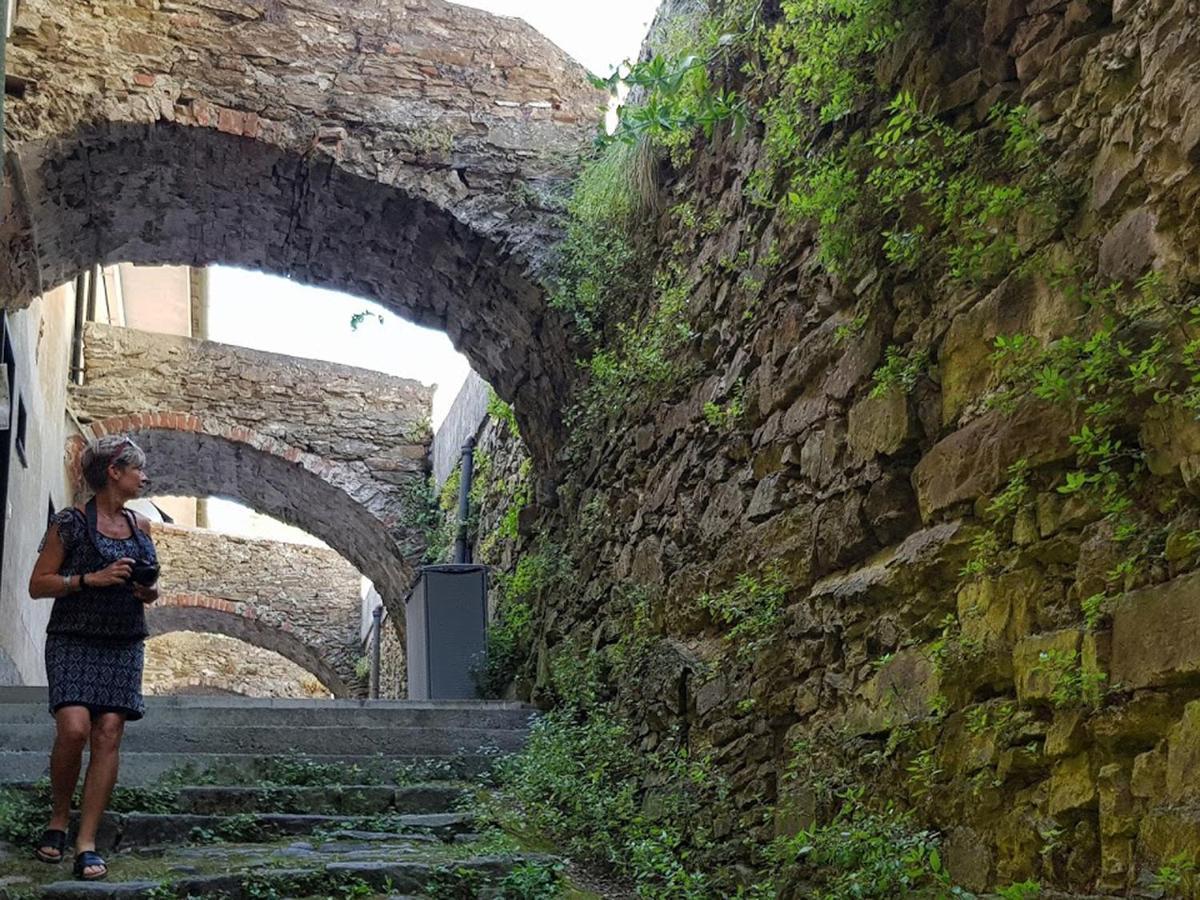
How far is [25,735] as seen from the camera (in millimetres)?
4750

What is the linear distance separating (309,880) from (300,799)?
0.90 m

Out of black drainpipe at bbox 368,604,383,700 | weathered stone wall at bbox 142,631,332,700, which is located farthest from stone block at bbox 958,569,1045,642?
weathered stone wall at bbox 142,631,332,700

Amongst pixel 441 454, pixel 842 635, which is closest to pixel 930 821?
pixel 842 635

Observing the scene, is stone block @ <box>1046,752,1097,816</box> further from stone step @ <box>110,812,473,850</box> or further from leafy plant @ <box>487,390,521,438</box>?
leafy plant @ <box>487,390,521,438</box>

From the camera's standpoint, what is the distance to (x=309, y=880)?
3.52 m

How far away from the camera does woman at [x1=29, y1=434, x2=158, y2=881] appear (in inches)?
138

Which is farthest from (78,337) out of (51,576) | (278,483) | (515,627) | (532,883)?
(532,883)

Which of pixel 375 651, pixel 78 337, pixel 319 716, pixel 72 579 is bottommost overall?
pixel 319 716

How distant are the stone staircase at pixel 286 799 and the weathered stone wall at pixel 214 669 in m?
11.7

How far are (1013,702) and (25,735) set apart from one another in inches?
150

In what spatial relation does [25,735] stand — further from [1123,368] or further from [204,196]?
[1123,368]

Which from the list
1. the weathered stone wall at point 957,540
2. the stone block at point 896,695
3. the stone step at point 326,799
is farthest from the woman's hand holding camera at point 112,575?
the stone block at point 896,695

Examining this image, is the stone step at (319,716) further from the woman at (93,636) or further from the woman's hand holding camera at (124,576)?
the woman's hand holding camera at (124,576)

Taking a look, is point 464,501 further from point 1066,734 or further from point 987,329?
point 1066,734
